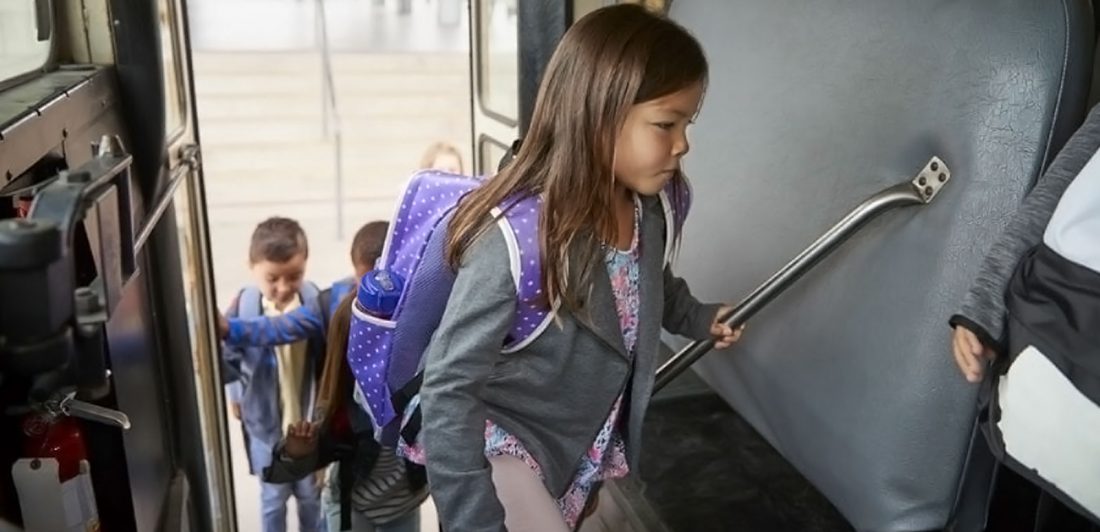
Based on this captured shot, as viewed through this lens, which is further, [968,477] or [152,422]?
[152,422]

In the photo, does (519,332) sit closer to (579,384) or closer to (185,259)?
(579,384)

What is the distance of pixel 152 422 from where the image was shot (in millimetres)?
2090

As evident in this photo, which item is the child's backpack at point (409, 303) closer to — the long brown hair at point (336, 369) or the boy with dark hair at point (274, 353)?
the long brown hair at point (336, 369)

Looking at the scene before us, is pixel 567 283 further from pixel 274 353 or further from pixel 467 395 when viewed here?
pixel 274 353

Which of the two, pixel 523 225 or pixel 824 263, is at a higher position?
pixel 523 225

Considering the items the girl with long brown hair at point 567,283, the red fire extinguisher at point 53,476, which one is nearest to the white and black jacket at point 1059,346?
the girl with long brown hair at point 567,283

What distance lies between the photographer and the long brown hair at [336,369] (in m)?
2.73

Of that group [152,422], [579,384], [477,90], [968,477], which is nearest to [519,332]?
[579,384]

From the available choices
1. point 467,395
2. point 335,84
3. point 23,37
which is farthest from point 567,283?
point 335,84

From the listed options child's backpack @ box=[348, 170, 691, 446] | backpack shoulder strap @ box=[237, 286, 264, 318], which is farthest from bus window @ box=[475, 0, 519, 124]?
child's backpack @ box=[348, 170, 691, 446]

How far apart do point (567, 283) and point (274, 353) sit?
211cm

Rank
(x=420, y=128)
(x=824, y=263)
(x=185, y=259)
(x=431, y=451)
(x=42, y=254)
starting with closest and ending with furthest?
(x=42, y=254) < (x=431, y=451) < (x=824, y=263) < (x=185, y=259) < (x=420, y=128)

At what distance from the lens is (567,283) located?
4.31 feet

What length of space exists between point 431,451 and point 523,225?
351mm
